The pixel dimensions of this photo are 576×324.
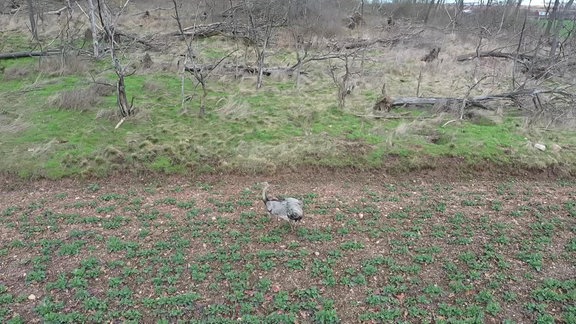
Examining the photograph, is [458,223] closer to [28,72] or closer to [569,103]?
[569,103]

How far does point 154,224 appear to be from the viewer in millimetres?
7109

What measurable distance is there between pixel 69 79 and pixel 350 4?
73.9 ft

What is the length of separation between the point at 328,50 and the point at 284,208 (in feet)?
47.9

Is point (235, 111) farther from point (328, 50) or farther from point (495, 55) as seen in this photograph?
point (495, 55)

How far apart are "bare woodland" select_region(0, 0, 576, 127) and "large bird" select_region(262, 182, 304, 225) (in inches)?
218

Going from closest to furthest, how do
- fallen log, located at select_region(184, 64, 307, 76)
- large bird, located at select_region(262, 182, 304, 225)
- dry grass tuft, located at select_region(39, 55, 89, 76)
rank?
1. large bird, located at select_region(262, 182, 304, 225)
2. dry grass tuft, located at select_region(39, 55, 89, 76)
3. fallen log, located at select_region(184, 64, 307, 76)

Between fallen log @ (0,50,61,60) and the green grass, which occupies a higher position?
fallen log @ (0,50,61,60)

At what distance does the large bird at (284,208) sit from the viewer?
649cm

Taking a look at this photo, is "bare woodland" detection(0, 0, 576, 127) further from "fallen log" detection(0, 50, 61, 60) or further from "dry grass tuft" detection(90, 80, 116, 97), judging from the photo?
"dry grass tuft" detection(90, 80, 116, 97)

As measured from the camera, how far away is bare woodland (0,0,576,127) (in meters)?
12.3

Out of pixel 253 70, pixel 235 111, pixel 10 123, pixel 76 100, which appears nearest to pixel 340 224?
pixel 235 111

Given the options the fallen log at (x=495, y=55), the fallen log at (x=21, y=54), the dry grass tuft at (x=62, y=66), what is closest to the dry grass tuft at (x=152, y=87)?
the dry grass tuft at (x=62, y=66)

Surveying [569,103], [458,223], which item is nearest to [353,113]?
[458,223]

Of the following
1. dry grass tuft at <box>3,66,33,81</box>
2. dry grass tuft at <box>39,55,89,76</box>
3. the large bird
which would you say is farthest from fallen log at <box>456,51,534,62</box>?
dry grass tuft at <box>3,66,33,81</box>
